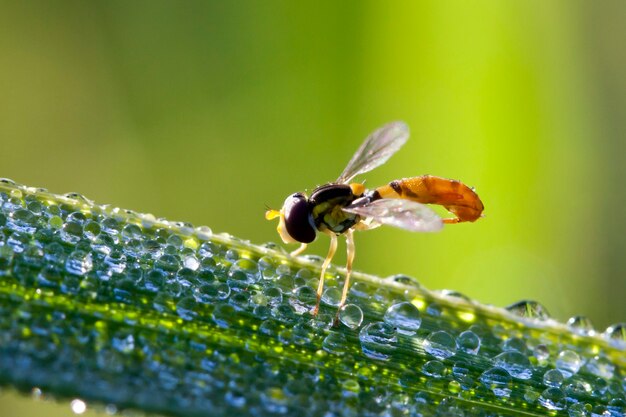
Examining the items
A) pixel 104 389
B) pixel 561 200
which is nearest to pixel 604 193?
pixel 561 200

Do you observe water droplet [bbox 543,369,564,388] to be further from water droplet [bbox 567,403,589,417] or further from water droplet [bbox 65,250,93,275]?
water droplet [bbox 65,250,93,275]

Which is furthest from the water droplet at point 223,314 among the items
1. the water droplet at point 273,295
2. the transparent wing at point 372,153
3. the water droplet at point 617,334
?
the transparent wing at point 372,153

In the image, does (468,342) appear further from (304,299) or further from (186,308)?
(186,308)

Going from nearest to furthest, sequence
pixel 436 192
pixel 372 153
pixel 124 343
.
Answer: pixel 124 343
pixel 436 192
pixel 372 153

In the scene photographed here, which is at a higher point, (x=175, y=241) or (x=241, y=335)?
(x=175, y=241)

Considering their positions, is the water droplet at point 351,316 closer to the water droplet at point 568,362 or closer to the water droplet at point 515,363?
the water droplet at point 515,363

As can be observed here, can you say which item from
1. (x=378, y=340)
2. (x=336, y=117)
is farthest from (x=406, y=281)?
(x=336, y=117)

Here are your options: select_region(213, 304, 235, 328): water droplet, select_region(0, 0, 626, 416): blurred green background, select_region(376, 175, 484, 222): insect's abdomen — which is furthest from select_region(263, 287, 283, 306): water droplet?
select_region(0, 0, 626, 416): blurred green background
